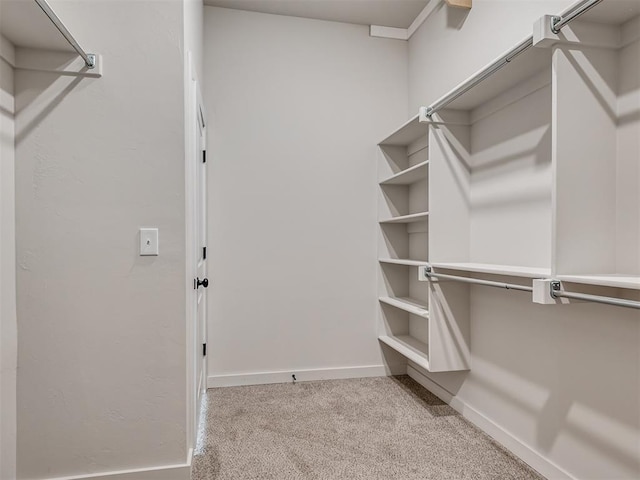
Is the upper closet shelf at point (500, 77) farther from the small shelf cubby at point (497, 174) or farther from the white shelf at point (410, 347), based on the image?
the white shelf at point (410, 347)

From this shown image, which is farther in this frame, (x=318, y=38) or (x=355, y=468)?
(x=318, y=38)

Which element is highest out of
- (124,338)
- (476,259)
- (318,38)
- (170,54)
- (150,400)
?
(318,38)

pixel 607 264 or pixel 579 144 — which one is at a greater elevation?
pixel 579 144

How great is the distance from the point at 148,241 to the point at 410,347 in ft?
6.37

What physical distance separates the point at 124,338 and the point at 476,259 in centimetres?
190

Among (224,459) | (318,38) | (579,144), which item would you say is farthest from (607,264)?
(318,38)

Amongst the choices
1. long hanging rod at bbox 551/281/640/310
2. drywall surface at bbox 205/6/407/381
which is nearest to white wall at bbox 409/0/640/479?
long hanging rod at bbox 551/281/640/310

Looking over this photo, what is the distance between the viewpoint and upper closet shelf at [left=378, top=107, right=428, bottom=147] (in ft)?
7.90

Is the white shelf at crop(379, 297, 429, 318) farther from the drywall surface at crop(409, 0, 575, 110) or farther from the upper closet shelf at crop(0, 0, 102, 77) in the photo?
the upper closet shelf at crop(0, 0, 102, 77)

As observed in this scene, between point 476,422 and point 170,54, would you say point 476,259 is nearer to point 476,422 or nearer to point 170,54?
point 476,422

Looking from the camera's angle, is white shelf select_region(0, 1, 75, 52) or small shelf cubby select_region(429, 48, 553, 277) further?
small shelf cubby select_region(429, 48, 553, 277)

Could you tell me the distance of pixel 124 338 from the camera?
5.54 feet

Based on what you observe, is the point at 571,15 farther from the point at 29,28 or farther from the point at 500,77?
the point at 29,28

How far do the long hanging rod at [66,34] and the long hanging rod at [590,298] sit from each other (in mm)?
2008
